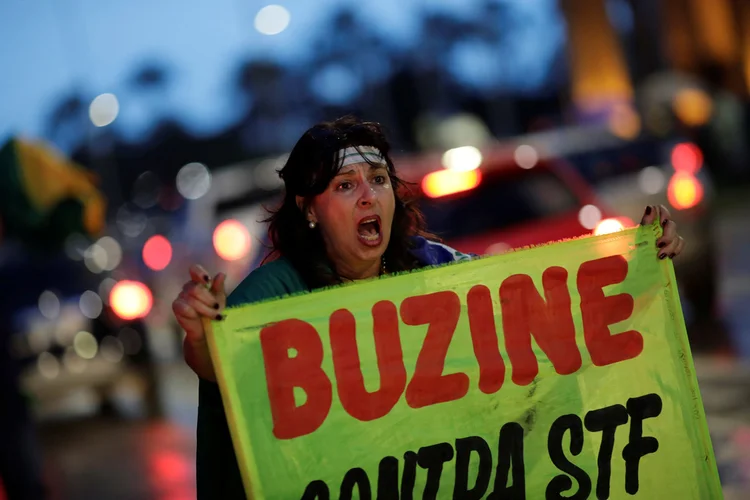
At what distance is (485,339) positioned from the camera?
12.0 ft

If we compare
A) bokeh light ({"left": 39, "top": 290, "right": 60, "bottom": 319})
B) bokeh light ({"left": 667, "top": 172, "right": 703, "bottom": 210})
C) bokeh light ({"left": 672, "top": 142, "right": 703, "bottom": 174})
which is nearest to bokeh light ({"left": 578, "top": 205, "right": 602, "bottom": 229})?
bokeh light ({"left": 667, "top": 172, "right": 703, "bottom": 210})

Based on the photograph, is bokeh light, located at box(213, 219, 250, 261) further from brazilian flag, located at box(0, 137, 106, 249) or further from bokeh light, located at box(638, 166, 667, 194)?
bokeh light, located at box(638, 166, 667, 194)

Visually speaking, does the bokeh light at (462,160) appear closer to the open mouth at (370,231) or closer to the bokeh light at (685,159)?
the bokeh light at (685,159)

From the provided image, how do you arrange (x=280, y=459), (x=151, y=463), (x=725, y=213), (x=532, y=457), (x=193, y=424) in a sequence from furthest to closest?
(x=725, y=213)
(x=193, y=424)
(x=151, y=463)
(x=532, y=457)
(x=280, y=459)

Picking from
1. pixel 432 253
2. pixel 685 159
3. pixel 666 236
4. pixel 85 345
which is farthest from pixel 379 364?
pixel 685 159

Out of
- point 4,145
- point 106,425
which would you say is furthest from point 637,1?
point 4,145

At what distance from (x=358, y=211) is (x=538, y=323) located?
663 mm

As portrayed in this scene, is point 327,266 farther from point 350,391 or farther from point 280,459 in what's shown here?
point 280,459

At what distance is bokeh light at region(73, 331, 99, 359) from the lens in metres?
11.2

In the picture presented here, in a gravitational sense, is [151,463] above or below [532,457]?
below

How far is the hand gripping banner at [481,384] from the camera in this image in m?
3.34

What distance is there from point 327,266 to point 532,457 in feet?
2.77

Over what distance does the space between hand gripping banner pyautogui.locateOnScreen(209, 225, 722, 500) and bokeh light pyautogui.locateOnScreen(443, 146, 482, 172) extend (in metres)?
4.45

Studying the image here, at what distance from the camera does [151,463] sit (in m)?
8.98
